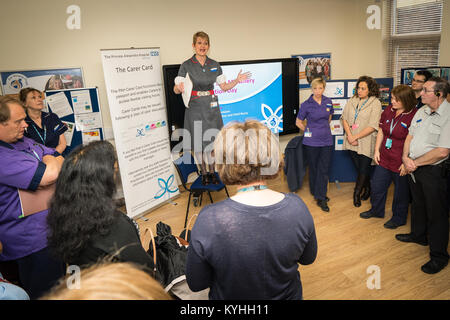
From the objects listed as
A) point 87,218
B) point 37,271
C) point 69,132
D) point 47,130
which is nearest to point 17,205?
point 37,271

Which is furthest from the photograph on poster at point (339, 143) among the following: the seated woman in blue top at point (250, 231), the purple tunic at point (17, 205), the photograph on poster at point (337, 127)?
the purple tunic at point (17, 205)

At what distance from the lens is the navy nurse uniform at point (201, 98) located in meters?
3.64

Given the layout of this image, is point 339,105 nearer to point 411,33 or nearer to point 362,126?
point 362,126

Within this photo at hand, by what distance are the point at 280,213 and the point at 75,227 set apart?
2.70 feet

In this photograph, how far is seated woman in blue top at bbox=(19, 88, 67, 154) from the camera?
125 inches

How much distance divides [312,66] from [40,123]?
4200 mm

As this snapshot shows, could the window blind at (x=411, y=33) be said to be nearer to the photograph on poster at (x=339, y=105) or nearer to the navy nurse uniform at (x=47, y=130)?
the photograph on poster at (x=339, y=105)

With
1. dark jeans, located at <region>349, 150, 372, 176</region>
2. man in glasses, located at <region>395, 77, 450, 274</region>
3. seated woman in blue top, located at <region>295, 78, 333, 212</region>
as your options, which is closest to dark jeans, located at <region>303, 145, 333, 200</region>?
seated woman in blue top, located at <region>295, 78, 333, 212</region>

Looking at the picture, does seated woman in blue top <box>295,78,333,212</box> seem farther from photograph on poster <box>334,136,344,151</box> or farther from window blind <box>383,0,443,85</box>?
window blind <box>383,0,443,85</box>

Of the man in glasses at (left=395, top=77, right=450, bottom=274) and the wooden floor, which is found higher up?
the man in glasses at (left=395, top=77, right=450, bottom=274)

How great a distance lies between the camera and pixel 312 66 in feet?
17.5

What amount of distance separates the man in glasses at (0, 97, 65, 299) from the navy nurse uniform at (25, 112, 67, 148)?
1564 millimetres

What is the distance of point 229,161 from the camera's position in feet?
4.15
